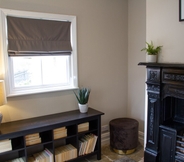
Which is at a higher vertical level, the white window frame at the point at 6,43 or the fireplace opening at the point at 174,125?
the white window frame at the point at 6,43

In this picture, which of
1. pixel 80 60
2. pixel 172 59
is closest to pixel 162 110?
pixel 172 59

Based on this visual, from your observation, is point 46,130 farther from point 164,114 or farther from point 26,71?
point 164,114

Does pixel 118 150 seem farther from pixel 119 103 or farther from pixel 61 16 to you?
pixel 61 16

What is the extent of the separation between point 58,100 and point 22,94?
1.85 feet

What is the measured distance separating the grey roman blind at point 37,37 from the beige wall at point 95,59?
18 cm

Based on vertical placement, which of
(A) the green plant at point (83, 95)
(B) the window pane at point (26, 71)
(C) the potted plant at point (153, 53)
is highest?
(C) the potted plant at point (153, 53)

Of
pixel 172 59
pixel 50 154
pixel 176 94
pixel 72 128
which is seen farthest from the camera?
pixel 72 128

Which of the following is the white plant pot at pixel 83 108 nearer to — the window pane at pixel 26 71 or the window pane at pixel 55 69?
the window pane at pixel 55 69

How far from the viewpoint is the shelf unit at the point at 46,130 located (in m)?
2.48

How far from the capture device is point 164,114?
266 centimetres

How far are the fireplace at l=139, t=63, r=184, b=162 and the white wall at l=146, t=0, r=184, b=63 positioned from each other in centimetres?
24

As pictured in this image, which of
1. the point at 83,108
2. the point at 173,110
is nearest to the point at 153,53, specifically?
the point at 173,110

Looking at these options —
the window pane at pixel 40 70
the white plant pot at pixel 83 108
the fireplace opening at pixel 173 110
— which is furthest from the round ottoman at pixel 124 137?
the window pane at pixel 40 70

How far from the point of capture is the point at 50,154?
2744mm
